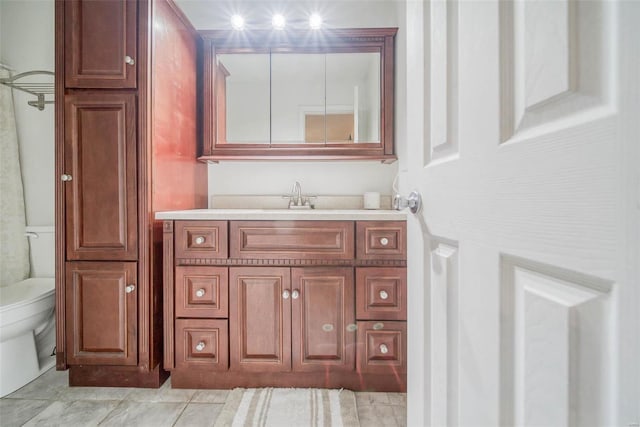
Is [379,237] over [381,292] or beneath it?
over

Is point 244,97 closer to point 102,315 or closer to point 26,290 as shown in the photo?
point 102,315

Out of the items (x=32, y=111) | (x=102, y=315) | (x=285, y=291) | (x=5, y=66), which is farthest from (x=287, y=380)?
(x=5, y=66)

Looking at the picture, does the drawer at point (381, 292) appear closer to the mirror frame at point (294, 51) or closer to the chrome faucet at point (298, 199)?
the chrome faucet at point (298, 199)

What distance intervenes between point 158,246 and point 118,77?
0.82m

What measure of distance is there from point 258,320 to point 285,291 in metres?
0.20

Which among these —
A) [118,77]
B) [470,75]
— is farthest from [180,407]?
[470,75]

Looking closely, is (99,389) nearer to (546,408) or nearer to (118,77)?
(118,77)

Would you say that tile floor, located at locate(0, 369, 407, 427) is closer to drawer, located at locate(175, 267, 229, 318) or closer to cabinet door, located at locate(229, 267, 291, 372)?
cabinet door, located at locate(229, 267, 291, 372)

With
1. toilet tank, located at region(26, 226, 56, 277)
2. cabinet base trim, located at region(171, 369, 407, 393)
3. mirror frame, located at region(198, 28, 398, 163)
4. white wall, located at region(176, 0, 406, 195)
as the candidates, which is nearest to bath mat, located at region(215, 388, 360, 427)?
cabinet base trim, located at region(171, 369, 407, 393)

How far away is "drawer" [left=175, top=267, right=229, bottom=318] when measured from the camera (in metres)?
1.41

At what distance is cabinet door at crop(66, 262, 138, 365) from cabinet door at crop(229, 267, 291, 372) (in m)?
0.48

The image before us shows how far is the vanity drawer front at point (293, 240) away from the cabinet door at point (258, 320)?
92 millimetres

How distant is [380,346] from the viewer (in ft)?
4.58

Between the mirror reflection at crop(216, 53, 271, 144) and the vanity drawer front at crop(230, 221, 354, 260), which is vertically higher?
the mirror reflection at crop(216, 53, 271, 144)
